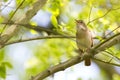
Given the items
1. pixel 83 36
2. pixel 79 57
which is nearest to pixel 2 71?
A: pixel 79 57

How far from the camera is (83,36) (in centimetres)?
390

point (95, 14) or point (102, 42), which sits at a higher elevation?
point (95, 14)

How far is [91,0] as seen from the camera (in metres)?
3.65

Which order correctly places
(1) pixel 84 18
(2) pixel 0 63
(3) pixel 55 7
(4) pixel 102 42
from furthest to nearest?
(1) pixel 84 18 < (3) pixel 55 7 < (2) pixel 0 63 < (4) pixel 102 42

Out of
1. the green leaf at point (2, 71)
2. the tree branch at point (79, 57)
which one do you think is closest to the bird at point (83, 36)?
the tree branch at point (79, 57)

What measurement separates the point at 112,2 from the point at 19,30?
95cm

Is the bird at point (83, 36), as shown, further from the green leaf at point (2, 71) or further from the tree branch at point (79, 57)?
the green leaf at point (2, 71)

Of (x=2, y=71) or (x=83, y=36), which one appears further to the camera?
(x=83, y=36)

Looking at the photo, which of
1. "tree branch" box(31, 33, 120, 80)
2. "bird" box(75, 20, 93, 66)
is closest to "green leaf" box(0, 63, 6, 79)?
"tree branch" box(31, 33, 120, 80)

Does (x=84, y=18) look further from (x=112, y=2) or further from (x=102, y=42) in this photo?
(x=102, y=42)

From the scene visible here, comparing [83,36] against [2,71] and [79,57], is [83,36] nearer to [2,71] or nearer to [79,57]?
[79,57]

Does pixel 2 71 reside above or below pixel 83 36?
below

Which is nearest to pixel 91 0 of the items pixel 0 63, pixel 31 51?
pixel 0 63

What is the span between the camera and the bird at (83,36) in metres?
3.70
